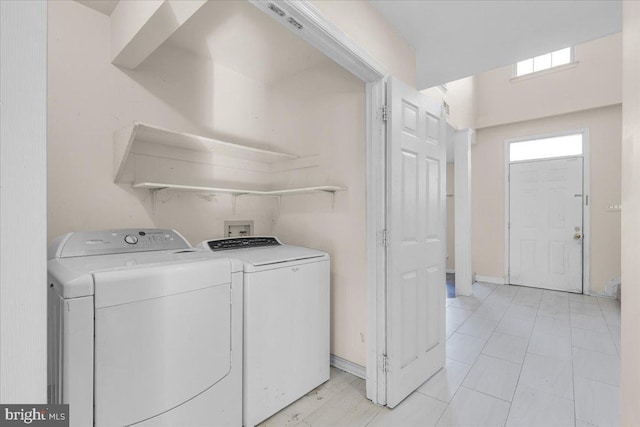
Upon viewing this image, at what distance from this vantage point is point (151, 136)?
1853mm

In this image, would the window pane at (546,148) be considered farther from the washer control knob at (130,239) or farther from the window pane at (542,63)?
the washer control knob at (130,239)

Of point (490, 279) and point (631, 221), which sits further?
point (490, 279)

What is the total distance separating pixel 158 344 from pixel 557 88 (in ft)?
18.7

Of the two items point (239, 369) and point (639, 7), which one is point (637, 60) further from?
point (239, 369)

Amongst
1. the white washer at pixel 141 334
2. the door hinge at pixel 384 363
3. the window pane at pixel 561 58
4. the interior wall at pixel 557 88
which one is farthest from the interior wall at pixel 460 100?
the white washer at pixel 141 334

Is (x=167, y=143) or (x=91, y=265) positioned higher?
(x=167, y=143)

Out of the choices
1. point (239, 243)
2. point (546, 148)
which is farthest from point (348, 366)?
point (546, 148)

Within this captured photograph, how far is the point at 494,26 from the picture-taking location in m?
1.98

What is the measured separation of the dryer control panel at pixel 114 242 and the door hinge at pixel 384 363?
4.68 ft

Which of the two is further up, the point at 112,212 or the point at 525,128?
the point at 525,128

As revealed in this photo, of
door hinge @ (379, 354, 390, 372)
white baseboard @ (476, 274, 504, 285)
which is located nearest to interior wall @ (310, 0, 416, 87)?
door hinge @ (379, 354, 390, 372)

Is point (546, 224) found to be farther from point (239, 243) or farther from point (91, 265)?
point (91, 265)

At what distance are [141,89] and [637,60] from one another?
2443 millimetres

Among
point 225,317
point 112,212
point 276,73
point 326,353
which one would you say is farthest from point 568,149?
point 112,212
